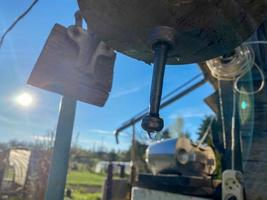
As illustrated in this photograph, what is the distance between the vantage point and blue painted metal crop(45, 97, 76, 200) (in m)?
0.48

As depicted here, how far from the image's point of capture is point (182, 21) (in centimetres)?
33

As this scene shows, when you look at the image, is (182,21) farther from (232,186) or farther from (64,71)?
(232,186)

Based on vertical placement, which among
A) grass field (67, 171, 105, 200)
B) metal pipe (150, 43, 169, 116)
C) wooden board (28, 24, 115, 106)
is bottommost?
grass field (67, 171, 105, 200)

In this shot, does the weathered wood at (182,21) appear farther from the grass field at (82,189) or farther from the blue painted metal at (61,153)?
the grass field at (82,189)

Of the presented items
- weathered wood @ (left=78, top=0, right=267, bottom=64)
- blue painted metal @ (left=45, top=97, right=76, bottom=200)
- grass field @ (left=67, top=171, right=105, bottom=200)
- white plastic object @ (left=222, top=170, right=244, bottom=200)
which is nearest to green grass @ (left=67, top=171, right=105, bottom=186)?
grass field @ (left=67, top=171, right=105, bottom=200)

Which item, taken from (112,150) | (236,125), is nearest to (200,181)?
(236,125)

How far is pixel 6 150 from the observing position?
86 centimetres

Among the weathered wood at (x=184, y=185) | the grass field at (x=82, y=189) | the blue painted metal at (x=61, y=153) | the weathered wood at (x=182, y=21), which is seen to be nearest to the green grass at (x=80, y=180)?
the grass field at (x=82, y=189)

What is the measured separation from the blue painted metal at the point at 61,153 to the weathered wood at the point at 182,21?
210 mm

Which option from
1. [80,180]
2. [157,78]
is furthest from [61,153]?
[80,180]

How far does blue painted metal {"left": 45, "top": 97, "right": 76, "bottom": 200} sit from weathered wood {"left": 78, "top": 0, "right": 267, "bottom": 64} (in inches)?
8.2

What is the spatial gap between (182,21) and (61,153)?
1.08 ft

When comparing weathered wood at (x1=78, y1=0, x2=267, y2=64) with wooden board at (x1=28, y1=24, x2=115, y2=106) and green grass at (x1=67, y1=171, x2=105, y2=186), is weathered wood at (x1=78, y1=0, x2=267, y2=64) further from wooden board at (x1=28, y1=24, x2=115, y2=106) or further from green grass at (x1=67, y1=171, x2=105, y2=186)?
green grass at (x1=67, y1=171, x2=105, y2=186)

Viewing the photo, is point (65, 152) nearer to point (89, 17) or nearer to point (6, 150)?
point (89, 17)
